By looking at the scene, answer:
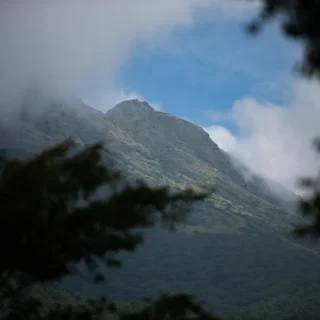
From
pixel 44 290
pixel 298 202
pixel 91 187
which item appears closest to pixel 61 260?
pixel 91 187

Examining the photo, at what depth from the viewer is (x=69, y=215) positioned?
11.6m

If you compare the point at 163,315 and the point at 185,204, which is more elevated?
the point at 185,204

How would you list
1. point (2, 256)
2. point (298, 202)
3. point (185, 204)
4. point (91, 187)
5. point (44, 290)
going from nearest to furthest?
1. point (298, 202)
2. point (2, 256)
3. point (91, 187)
4. point (185, 204)
5. point (44, 290)

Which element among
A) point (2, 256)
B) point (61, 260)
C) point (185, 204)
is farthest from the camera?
point (185, 204)

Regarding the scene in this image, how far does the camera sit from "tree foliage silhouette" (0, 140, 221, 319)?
441 inches

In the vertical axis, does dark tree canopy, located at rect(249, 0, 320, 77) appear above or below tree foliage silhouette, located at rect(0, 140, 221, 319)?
above

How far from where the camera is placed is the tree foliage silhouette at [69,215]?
1121 centimetres

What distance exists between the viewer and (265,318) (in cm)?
15250

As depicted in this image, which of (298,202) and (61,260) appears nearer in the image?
Answer: (298,202)

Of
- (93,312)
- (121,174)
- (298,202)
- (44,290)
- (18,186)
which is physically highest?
(298,202)

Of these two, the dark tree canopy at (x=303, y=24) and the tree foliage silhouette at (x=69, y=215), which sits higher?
the dark tree canopy at (x=303, y=24)

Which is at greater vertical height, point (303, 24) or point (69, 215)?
point (303, 24)

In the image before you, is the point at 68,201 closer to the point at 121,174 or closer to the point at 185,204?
the point at 121,174

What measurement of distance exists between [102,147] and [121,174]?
96 centimetres
